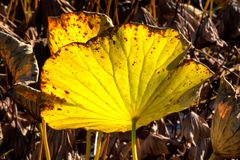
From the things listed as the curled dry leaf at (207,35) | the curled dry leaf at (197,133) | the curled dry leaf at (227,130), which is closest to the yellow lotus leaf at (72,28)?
the curled dry leaf at (227,130)

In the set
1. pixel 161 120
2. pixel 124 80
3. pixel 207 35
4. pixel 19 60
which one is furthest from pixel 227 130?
pixel 207 35

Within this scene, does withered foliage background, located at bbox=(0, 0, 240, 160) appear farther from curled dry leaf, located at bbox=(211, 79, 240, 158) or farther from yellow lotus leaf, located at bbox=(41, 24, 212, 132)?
yellow lotus leaf, located at bbox=(41, 24, 212, 132)

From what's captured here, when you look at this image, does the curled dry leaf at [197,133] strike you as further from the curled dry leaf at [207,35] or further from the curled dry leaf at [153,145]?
the curled dry leaf at [207,35]

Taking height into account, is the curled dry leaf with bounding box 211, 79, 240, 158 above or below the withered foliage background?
above

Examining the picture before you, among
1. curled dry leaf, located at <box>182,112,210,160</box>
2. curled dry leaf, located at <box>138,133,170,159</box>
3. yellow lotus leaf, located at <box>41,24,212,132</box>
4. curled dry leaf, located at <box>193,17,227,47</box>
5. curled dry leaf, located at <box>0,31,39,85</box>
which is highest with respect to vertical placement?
yellow lotus leaf, located at <box>41,24,212,132</box>

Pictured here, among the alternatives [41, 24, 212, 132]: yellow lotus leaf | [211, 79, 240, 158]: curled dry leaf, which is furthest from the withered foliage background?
[41, 24, 212, 132]: yellow lotus leaf

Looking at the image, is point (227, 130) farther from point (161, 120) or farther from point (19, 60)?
point (161, 120)
